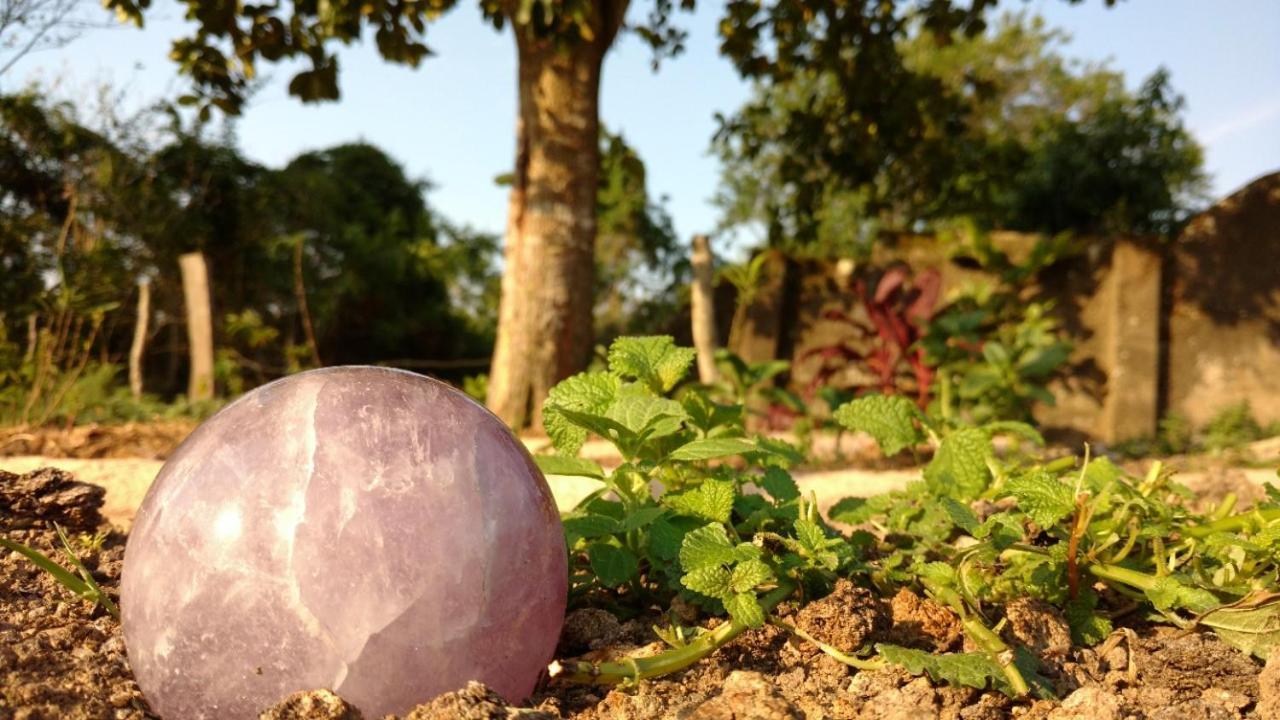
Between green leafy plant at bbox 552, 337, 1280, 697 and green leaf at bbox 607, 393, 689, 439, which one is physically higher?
green leaf at bbox 607, 393, 689, 439

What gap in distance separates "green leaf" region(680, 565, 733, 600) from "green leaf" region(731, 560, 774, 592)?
0.7 inches

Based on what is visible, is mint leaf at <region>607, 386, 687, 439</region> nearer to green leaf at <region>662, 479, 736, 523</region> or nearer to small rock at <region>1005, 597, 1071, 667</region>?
green leaf at <region>662, 479, 736, 523</region>

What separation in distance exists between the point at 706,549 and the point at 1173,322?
7609 millimetres

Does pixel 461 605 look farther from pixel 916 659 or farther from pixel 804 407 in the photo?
pixel 804 407

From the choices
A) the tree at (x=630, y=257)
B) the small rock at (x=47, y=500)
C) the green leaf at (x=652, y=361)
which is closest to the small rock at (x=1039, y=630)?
the green leaf at (x=652, y=361)

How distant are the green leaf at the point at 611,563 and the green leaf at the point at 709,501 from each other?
175 mm

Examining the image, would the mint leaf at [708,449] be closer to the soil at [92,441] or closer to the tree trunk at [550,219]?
the soil at [92,441]

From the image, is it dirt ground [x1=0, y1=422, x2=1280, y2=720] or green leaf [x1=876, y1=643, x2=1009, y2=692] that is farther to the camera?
green leaf [x1=876, y1=643, x2=1009, y2=692]

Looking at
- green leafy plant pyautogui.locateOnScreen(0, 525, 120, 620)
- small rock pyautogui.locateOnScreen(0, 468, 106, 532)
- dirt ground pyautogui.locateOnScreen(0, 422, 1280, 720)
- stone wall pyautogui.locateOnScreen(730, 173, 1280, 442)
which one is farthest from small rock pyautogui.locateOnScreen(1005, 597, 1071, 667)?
stone wall pyautogui.locateOnScreen(730, 173, 1280, 442)

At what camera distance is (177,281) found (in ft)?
35.3

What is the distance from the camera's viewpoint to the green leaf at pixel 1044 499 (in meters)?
2.24

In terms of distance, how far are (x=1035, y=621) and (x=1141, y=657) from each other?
255 mm

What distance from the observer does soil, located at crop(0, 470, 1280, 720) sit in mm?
1845

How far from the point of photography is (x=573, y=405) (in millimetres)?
2557
